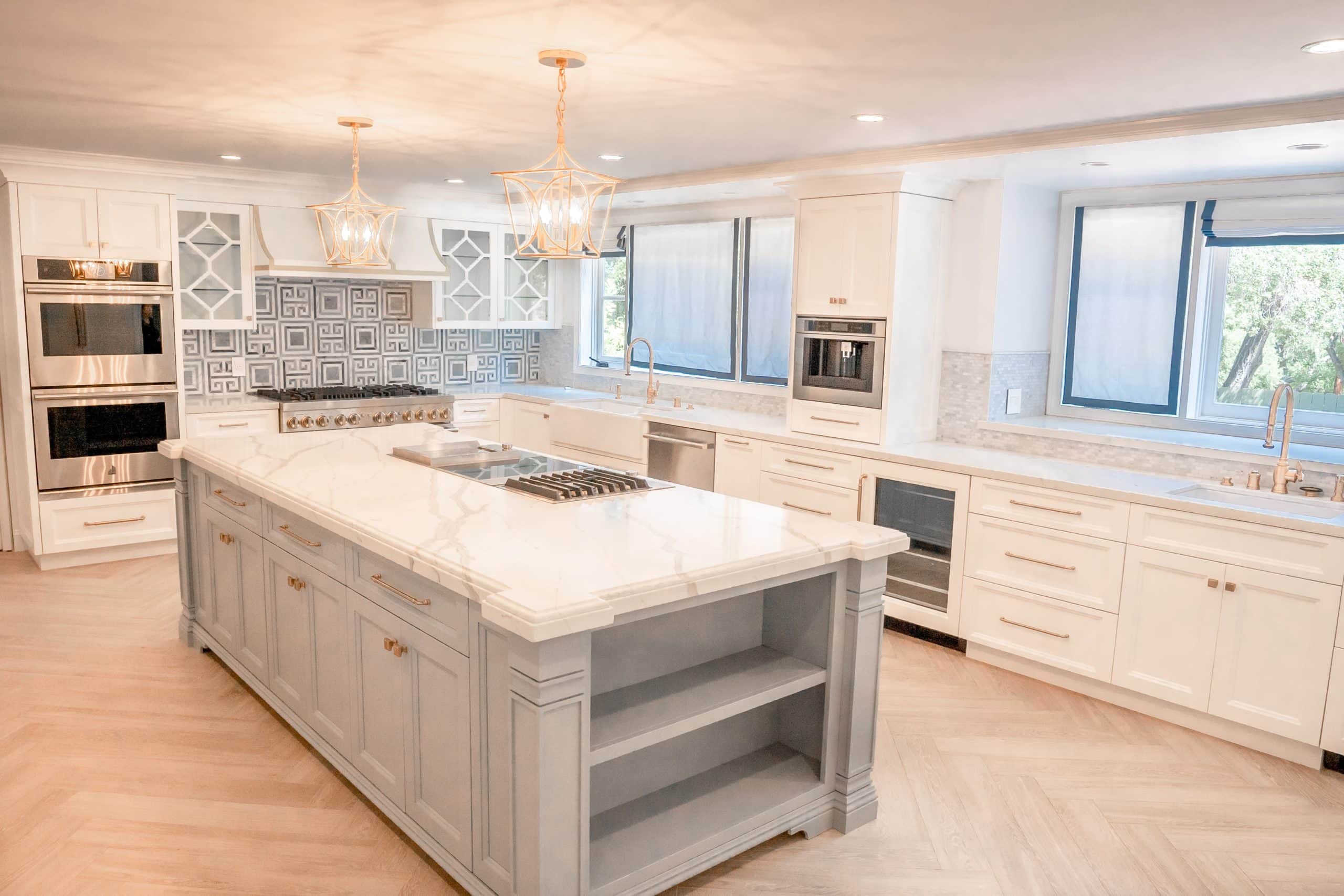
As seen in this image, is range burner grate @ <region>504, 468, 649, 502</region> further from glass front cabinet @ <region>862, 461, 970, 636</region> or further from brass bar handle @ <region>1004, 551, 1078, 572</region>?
brass bar handle @ <region>1004, 551, 1078, 572</region>

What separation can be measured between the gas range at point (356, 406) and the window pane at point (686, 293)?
1.52m

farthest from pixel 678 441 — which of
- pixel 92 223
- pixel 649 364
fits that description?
pixel 92 223

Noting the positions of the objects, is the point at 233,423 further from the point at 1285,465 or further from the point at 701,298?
the point at 1285,465

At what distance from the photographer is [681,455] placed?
558 centimetres

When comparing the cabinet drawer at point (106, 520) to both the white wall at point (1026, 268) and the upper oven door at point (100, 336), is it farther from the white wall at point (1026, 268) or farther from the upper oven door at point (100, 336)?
the white wall at point (1026, 268)

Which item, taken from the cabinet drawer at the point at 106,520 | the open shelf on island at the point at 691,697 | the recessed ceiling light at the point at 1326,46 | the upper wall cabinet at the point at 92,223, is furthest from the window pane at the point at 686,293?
the recessed ceiling light at the point at 1326,46

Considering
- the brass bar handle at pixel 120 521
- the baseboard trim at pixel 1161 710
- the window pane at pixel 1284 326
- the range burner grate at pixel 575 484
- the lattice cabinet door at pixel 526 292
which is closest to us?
the range burner grate at pixel 575 484

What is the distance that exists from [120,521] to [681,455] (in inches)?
126

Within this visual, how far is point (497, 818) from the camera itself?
229 cm

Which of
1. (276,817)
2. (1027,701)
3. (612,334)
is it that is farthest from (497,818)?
(612,334)

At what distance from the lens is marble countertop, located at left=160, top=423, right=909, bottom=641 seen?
7.10ft

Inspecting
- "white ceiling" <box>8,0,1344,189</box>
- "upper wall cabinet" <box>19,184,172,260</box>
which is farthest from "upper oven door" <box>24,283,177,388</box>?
"white ceiling" <box>8,0,1344,189</box>

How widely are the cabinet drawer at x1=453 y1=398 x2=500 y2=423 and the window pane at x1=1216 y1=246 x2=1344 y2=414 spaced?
4.57 meters

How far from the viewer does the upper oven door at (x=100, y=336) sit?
5.07 meters
